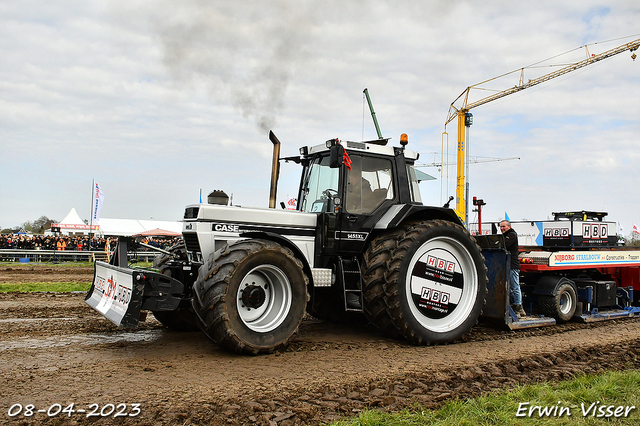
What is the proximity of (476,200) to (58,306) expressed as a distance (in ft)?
29.6

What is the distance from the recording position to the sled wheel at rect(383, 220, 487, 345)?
6.41m

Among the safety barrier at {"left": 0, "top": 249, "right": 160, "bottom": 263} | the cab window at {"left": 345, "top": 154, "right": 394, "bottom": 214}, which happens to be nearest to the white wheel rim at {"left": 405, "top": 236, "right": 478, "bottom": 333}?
the cab window at {"left": 345, "top": 154, "right": 394, "bottom": 214}

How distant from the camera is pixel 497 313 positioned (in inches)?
312

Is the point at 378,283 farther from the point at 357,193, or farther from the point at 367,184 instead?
the point at 367,184

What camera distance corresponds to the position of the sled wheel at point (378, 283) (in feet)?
21.0

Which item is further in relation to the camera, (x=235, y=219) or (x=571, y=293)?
(x=571, y=293)

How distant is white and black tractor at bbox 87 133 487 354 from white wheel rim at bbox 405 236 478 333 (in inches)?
0.6

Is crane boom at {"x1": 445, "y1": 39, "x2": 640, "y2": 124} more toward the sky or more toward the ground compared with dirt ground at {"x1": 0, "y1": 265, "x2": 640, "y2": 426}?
Result: more toward the sky

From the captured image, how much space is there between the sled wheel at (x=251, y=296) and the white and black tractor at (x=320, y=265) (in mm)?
12

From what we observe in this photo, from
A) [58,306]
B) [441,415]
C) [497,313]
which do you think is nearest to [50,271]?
[58,306]

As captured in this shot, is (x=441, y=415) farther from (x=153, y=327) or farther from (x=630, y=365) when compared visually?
(x=153, y=327)

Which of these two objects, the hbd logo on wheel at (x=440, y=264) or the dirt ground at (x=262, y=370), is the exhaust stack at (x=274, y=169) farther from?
the hbd logo on wheel at (x=440, y=264)

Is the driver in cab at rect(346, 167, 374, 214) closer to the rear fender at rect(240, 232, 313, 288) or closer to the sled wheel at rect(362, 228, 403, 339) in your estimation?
the sled wheel at rect(362, 228, 403, 339)

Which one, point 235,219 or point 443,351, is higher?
point 235,219
